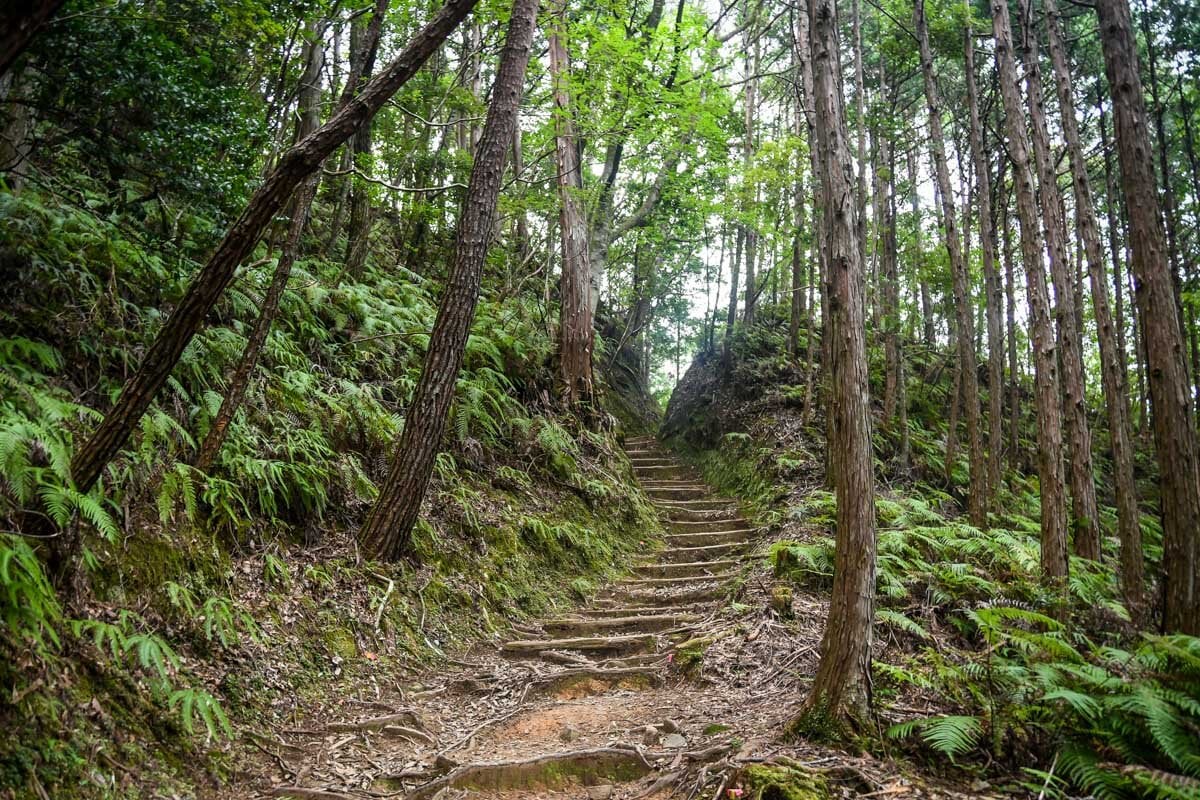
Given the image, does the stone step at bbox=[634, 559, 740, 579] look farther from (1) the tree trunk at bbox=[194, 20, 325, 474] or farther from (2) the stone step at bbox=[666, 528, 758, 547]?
(1) the tree trunk at bbox=[194, 20, 325, 474]

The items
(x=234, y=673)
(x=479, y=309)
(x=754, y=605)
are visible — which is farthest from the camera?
(x=479, y=309)

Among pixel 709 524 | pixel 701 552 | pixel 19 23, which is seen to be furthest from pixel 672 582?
pixel 19 23

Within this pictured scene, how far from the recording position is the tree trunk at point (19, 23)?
76.7 inches

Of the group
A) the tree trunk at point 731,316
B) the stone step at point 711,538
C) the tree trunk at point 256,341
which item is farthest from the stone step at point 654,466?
the tree trunk at point 256,341

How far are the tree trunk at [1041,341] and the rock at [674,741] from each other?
4.21m

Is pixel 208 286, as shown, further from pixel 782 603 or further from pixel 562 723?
pixel 782 603

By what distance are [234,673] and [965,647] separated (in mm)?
5571

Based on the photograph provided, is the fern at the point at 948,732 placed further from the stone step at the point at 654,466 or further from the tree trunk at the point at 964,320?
the stone step at the point at 654,466

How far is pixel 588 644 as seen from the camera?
6.71 m

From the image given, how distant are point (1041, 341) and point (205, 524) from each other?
8873mm

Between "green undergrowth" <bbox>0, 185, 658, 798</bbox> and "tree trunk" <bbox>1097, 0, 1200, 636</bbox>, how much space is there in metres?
5.63

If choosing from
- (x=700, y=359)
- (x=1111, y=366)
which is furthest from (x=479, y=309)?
(x=700, y=359)

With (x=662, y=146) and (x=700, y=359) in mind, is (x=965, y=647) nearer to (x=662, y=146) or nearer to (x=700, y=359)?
(x=662, y=146)

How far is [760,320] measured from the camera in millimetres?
20594
